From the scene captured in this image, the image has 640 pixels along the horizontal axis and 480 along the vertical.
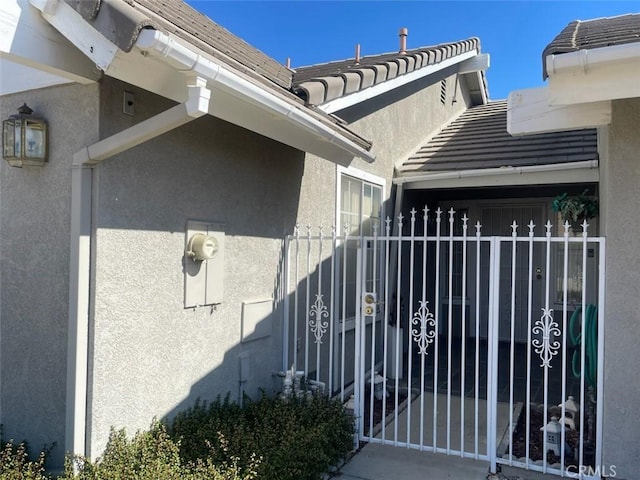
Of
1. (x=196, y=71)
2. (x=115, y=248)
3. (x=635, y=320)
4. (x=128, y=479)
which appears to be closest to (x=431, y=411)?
(x=635, y=320)

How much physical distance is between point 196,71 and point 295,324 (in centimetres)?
359

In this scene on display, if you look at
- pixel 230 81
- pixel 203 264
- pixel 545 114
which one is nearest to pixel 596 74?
pixel 545 114

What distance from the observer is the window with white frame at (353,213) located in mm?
7410

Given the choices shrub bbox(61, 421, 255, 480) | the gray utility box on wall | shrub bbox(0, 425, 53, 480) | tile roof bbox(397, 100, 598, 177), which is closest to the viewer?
shrub bbox(0, 425, 53, 480)

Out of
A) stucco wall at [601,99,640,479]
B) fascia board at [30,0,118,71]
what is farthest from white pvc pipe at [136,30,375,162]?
stucco wall at [601,99,640,479]

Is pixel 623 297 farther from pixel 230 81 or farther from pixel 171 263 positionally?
pixel 171 263

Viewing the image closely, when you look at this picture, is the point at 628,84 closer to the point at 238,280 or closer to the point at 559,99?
the point at 559,99

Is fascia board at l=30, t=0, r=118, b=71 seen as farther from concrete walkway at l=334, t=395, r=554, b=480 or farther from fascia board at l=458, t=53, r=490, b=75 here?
fascia board at l=458, t=53, r=490, b=75

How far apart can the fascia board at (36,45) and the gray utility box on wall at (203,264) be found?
161 cm

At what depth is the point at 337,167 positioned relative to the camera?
7195 mm

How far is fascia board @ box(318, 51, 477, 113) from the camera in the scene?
5969 mm

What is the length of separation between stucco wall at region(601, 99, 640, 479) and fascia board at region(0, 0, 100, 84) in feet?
14.9

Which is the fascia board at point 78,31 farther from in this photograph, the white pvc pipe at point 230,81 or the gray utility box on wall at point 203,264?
the gray utility box on wall at point 203,264

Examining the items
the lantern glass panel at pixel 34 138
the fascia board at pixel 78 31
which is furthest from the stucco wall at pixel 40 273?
the fascia board at pixel 78 31
